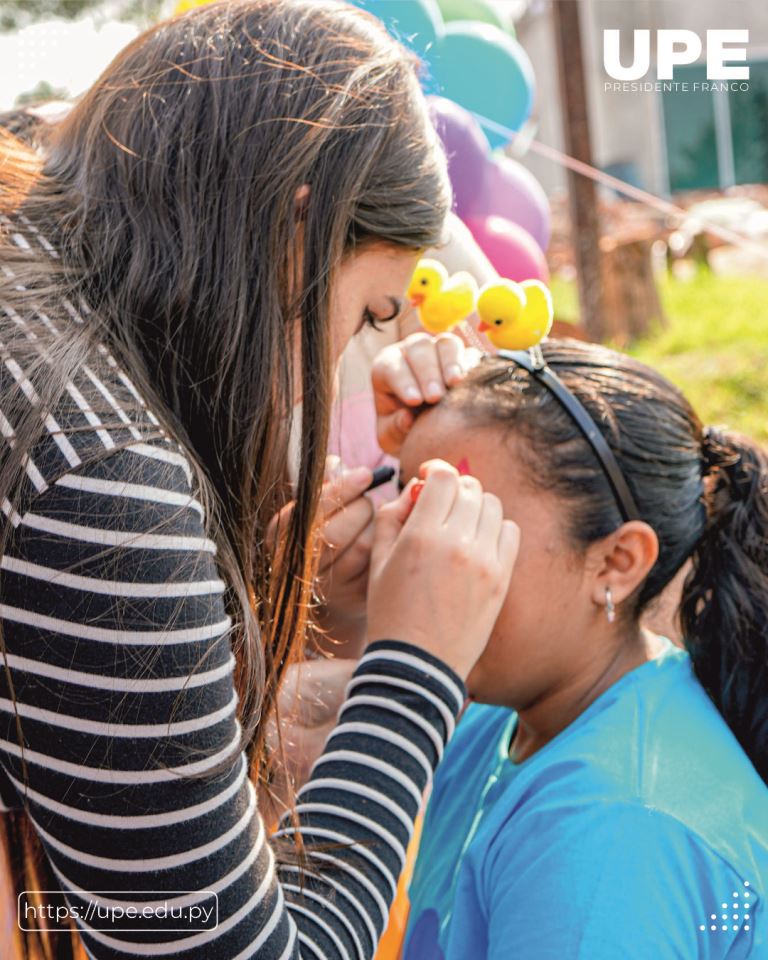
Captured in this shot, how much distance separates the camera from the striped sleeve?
85 cm

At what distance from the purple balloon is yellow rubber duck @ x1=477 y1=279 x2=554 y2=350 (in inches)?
44.4

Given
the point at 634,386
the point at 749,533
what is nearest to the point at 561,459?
the point at 634,386

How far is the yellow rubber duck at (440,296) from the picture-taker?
1542mm

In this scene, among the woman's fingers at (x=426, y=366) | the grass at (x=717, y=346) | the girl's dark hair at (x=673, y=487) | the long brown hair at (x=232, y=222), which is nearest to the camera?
the long brown hair at (x=232, y=222)

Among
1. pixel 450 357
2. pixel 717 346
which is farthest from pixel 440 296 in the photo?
pixel 717 346

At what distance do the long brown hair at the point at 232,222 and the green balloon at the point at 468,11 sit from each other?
7.11 ft

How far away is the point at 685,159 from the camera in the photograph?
48.5 ft

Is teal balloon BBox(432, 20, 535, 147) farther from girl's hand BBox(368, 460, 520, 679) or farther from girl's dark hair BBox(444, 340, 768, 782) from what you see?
girl's hand BBox(368, 460, 520, 679)

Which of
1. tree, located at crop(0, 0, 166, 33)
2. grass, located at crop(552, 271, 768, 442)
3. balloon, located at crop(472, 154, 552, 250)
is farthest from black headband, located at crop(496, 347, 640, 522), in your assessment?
tree, located at crop(0, 0, 166, 33)

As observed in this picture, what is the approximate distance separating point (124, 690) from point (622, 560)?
78 cm

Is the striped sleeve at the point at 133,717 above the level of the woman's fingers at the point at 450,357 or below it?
below

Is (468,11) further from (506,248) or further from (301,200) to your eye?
(301,200)

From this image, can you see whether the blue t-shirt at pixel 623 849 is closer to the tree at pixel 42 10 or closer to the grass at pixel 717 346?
the grass at pixel 717 346

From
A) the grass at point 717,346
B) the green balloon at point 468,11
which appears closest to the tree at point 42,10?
the grass at point 717,346
